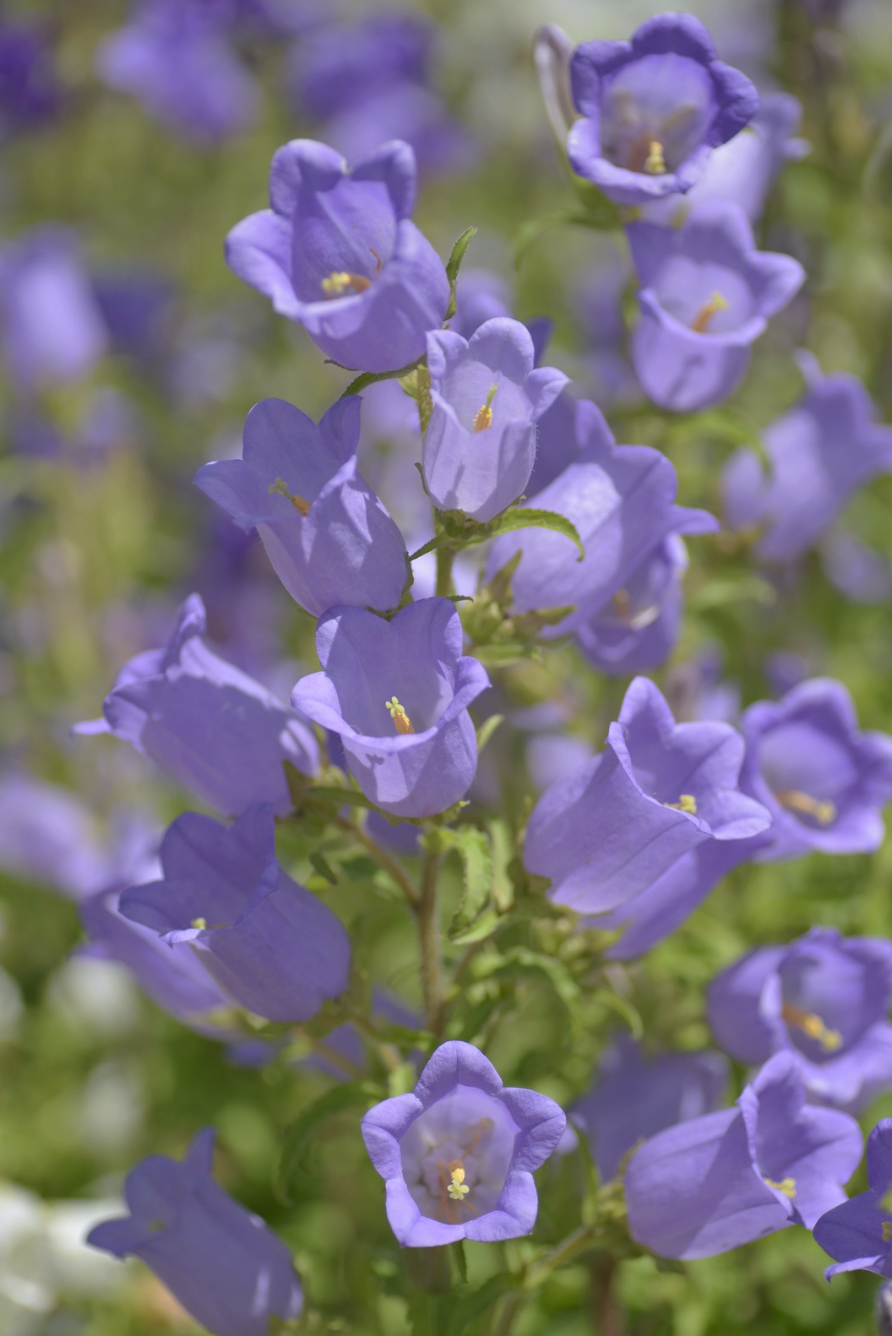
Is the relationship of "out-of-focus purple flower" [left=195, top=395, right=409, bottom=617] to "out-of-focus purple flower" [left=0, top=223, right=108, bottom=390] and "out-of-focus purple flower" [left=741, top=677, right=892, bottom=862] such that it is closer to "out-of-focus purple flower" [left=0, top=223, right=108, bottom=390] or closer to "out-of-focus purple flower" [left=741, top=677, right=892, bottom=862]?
"out-of-focus purple flower" [left=741, top=677, right=892, bottom=862]

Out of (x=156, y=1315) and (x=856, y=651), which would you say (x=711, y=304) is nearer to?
(x=856, y=651)

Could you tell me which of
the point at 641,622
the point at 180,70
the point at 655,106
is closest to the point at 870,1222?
the point at 641,622

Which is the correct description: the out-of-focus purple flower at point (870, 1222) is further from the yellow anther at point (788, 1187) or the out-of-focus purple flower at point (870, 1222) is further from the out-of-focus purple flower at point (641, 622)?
the out-of-focus purple flower at point (641, 622)

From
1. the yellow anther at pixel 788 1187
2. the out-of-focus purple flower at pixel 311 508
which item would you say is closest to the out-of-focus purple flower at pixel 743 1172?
the yellow anther at pixel 788 1187

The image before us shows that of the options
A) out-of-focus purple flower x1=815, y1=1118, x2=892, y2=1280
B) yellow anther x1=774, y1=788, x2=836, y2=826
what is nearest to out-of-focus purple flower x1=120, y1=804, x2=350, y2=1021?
out-of-focus purple flower x1=815, y1=1118, x2=892, y2=1280

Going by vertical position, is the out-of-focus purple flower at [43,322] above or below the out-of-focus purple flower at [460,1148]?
below
